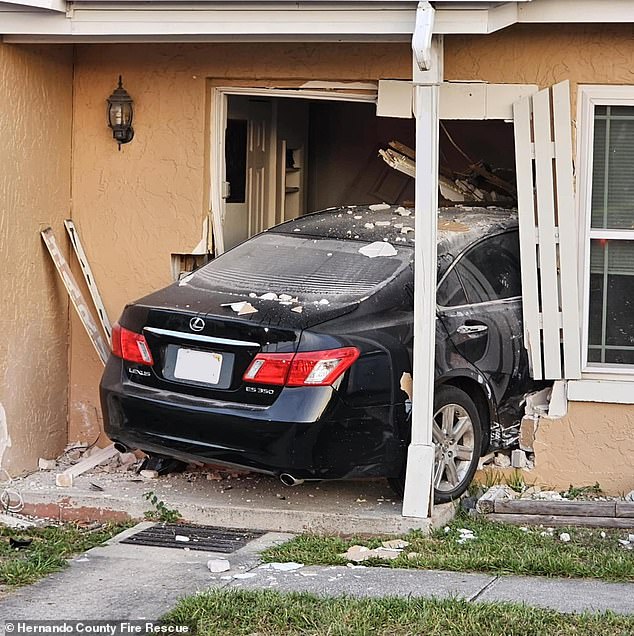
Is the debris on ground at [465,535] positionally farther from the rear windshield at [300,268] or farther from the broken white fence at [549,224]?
the rear windshield at [300,268]

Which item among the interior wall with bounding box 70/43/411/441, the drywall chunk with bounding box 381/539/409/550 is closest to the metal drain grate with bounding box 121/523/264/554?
the drywall chunk with bounding box 381/539/409/550

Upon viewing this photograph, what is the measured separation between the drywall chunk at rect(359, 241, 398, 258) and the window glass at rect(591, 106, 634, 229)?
1.28 meters

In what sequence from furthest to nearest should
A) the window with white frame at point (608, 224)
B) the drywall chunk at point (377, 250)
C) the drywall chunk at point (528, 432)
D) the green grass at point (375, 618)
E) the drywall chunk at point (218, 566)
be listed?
1. the drywall chunk at point (528, 432)
2. the window with white frame at point (608, 224)
3. the drywall chunk at point (377, 250)
4. the drywall chunk at point (218, 566)
5. the green grass at point (375, 618)

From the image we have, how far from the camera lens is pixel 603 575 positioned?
19.4 feet

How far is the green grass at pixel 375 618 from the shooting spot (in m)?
5.02

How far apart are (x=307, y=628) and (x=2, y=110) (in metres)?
3.86

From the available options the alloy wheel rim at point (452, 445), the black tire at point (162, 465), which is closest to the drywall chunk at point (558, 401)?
the alloy wheel rim at point (452, 445)

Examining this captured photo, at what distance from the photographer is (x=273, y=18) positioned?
22.3 ft

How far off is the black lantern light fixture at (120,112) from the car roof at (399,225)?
1284 millimetres

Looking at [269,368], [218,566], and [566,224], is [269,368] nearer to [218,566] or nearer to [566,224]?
[218,566]

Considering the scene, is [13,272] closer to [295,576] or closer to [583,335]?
[295,576]

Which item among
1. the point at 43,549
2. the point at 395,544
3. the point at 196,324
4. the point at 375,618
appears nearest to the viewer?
the point at 375,618

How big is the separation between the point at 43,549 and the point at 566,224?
357 centimetres

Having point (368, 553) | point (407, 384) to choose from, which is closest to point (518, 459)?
point (407, 384)
